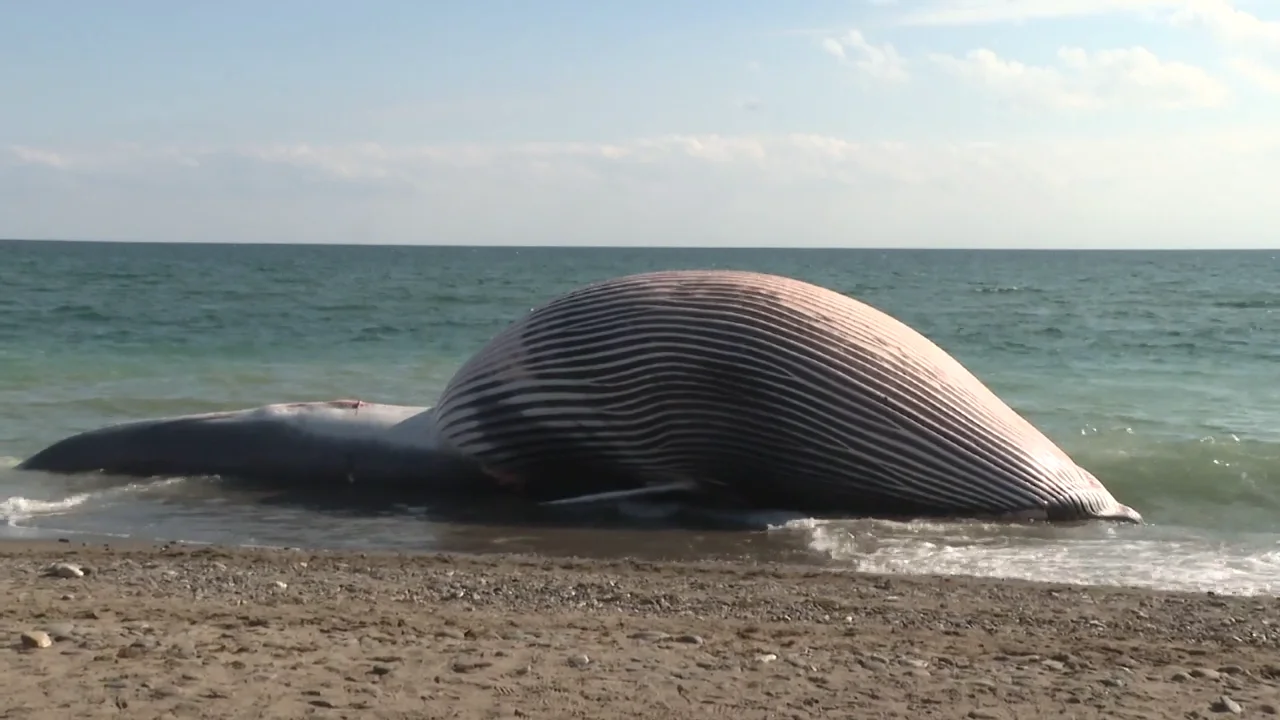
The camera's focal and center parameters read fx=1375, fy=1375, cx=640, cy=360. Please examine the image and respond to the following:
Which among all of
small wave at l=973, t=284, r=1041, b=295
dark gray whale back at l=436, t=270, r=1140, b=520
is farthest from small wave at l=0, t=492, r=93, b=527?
small wave at l=973, t=284, r=1041, b=295

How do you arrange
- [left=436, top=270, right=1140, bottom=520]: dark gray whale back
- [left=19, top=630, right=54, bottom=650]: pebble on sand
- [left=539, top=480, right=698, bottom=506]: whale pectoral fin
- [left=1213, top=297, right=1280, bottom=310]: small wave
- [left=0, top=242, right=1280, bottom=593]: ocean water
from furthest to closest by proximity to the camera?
[left=1213, top=297, right=1280, bottom=310]: small wave < [left=539, top=480, right=698, bottom=506]: whale pectoral fin < [left=436, top=270, right=1140, bottom=520]: dark gray whale back < [left=0, top=242, right=1280, bottom=593]: ocean water < [left=19, top=630, right=54, bottom=650]: pebble on sand

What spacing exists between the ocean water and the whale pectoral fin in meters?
0.13

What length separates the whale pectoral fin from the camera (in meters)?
11.0

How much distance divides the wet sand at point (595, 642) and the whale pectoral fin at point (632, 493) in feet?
5.59

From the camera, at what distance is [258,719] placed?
17.4ft

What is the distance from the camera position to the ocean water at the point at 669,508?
1004 cm

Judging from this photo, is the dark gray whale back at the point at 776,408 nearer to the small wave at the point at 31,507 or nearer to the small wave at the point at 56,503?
the small wave at the point at 56,503

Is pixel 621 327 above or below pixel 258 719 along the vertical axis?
above

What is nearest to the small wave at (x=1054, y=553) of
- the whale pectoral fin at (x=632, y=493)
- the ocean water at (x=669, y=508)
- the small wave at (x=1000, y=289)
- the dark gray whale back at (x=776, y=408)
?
the ocean water at (x=669, y=508)

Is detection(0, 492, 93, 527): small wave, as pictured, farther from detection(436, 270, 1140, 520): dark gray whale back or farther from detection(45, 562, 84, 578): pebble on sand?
detection(436, 270, 1140, 520): dark gray whale back

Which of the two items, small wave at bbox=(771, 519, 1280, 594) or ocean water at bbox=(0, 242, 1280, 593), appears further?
ocean water at bbox=(0, 242, 1280, 593)

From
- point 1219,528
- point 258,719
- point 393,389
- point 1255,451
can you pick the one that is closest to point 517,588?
point 258,719

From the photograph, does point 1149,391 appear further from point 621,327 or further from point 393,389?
point 621,327

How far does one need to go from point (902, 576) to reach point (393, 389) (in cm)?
1368
